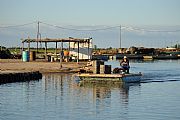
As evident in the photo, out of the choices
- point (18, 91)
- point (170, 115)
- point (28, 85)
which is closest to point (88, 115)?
point (170, 115)

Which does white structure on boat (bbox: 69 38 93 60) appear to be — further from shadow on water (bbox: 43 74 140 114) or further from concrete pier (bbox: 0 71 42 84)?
shadow on water (bbox: 43 74 140 114)

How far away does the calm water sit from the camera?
90.6 ft

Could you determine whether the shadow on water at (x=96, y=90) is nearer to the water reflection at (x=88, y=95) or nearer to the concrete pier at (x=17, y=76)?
the water reflection at (x=88, y=95)

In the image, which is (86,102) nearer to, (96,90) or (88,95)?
(88,95)

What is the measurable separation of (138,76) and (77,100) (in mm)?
15455

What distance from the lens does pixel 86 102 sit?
3312cm

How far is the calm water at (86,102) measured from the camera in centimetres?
2762

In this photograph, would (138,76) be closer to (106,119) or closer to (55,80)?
(55,80)

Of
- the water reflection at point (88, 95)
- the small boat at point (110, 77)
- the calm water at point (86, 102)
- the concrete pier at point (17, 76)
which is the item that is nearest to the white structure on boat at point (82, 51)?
the concrete pier at point (17, 76)

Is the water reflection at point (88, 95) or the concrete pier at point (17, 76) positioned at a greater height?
the concrete pier at point (17, 76)

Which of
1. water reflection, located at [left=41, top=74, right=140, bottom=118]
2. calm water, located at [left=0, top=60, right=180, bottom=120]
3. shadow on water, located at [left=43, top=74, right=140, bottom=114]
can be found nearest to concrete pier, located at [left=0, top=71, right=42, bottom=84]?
water reflection, located at [left=41, top=74, right=140, bottom=118]

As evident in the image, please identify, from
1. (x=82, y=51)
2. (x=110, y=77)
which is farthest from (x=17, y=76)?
(x=82, y=51)

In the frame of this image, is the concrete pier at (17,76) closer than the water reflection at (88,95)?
No

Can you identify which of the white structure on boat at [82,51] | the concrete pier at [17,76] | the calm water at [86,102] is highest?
the white structure on boat at [82,51]
